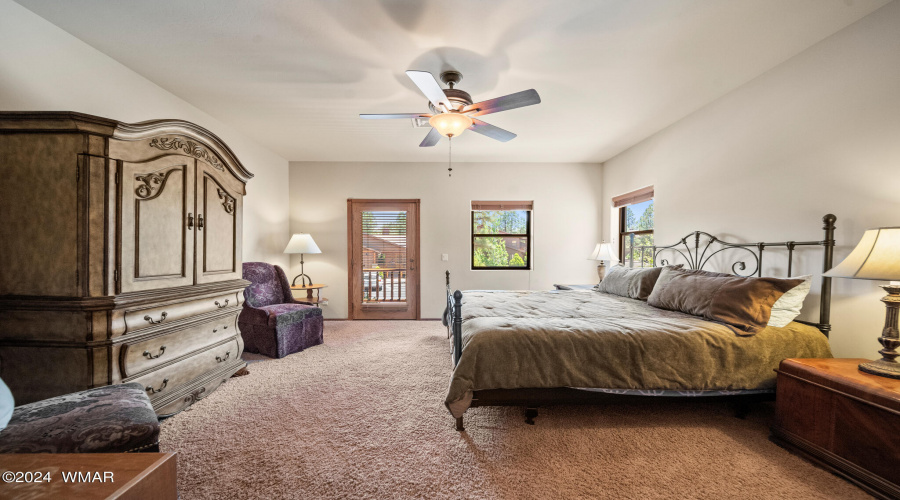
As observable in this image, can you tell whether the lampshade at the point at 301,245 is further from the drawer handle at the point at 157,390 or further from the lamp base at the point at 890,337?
the lamp base at the point at 890,337

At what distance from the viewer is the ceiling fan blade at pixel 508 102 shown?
210cm

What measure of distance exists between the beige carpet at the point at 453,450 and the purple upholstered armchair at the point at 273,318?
0.78m

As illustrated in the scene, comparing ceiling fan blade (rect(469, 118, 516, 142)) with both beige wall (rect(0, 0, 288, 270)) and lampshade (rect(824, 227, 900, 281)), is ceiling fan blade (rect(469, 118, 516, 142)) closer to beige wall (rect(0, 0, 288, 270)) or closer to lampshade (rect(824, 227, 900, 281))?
lampshade (rect(824, 227, 900, 281))

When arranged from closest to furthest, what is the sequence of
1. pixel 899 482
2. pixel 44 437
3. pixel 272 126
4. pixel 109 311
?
pixel 44 437
pixel 899 482
pixel 109 311
pixel 272 126

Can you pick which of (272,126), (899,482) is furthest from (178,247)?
(899,482)

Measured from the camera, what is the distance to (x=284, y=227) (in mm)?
5035

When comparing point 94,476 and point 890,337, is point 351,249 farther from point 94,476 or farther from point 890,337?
point 890,337

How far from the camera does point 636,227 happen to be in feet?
14.9

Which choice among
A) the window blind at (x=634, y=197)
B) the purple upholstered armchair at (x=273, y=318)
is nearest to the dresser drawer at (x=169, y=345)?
the purple upholstered armchair at (x=273, y=318)

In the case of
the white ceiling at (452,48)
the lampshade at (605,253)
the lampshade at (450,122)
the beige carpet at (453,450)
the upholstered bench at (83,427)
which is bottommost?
the beige carpet at (453,450)

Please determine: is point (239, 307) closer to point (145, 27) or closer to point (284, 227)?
point (145, 27)

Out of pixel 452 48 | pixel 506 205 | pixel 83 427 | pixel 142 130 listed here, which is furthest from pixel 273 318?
pixel 506 205

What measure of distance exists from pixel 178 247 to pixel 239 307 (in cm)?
84

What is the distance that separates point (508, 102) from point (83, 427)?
2660 mm
